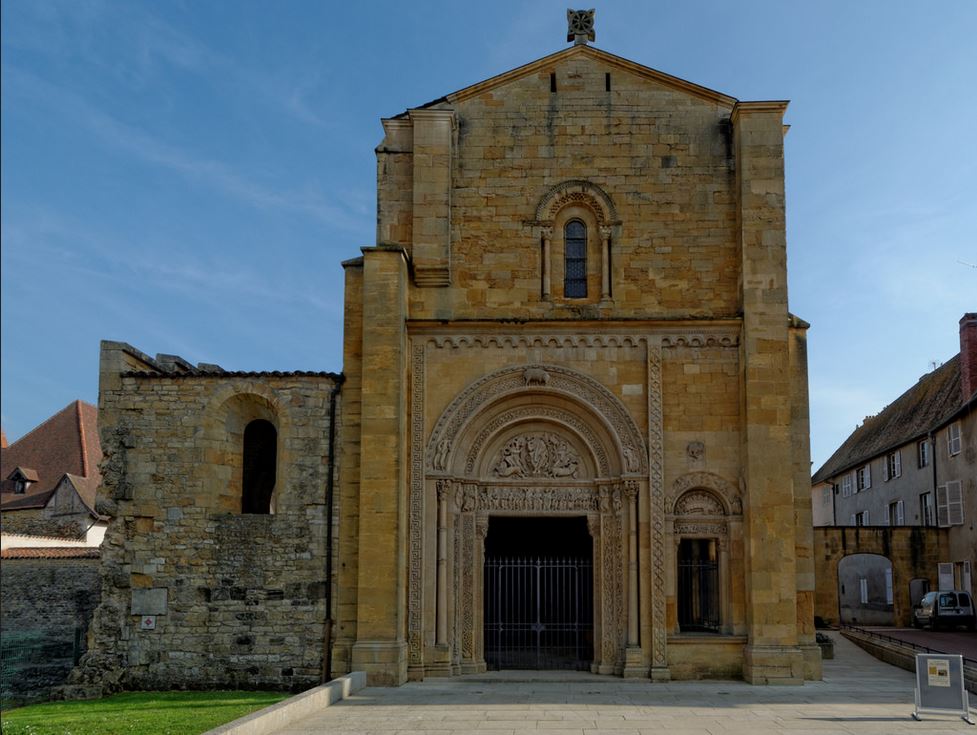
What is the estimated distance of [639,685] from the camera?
1864 cm

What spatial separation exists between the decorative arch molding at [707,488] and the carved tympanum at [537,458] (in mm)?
2070

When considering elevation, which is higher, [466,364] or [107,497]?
[466,364]

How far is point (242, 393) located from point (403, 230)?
15.6 feet

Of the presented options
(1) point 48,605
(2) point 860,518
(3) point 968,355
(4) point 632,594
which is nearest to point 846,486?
(2) point 860,518

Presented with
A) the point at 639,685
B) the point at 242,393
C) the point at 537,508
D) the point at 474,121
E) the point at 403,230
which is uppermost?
the point at 474,121

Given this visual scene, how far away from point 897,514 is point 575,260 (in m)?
25.1

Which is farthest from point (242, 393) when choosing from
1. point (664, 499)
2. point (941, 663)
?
point (941, 663)

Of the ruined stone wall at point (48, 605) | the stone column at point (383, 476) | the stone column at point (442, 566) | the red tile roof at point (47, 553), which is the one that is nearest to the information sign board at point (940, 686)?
the stone column at point (442, 566)

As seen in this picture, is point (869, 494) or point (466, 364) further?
point (869, 494)

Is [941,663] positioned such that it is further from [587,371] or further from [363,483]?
[363,483]

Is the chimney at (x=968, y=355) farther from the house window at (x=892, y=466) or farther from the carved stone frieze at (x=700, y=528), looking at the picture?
the carved stone frieze at (x=700, y=528)

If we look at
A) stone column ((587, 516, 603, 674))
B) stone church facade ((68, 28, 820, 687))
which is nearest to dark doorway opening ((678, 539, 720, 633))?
stone church facade ((68, 28, 820, 687))

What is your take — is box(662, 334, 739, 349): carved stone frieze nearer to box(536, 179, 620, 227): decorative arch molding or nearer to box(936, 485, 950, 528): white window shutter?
box(536, 179, 620, 227): decorative arch molding

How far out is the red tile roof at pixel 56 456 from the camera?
39.2 m
